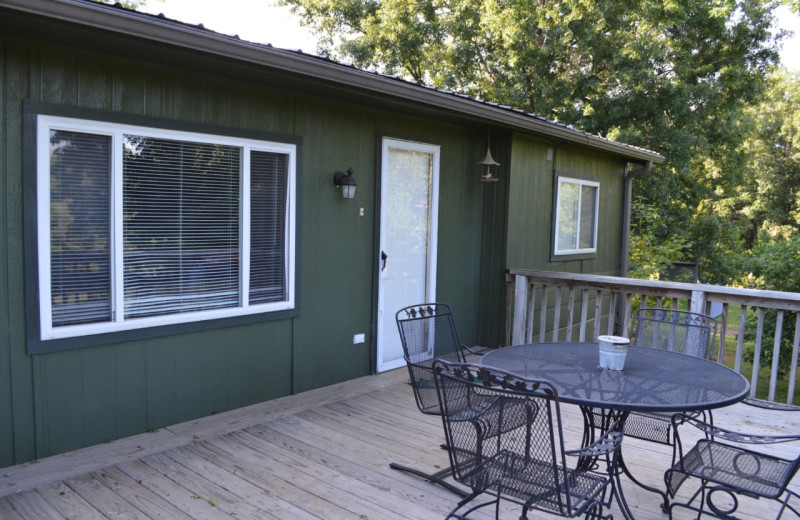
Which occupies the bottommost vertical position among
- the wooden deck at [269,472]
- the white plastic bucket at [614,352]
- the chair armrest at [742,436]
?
the wooden deck at [269,472]

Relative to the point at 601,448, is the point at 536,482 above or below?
below

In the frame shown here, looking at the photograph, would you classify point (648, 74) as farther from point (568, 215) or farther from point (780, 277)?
point (568, 215)

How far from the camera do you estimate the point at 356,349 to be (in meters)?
4.88

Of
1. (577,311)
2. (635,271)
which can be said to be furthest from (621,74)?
(577,311)

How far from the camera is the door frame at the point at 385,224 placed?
4934 mm

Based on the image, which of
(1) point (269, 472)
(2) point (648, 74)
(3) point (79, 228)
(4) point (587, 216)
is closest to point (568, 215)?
(4) point (587, 216)

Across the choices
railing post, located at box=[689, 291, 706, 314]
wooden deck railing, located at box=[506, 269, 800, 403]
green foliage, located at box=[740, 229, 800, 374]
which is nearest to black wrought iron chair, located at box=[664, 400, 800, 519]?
wooden deck railing, located at box=[506, 269, 800, 403]

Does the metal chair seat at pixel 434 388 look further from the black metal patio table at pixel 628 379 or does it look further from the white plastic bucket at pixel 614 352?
the white plastic bucket at pixel 614 352

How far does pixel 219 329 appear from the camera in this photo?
3885mm

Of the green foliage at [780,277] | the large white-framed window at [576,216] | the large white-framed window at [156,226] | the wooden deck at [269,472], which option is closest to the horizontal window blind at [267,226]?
the large white-framed window at [156,226]

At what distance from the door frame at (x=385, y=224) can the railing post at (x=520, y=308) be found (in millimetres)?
833

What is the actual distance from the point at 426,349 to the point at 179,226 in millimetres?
1740

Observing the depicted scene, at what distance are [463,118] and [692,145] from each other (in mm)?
8411

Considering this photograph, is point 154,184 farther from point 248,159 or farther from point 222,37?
point 222,37
